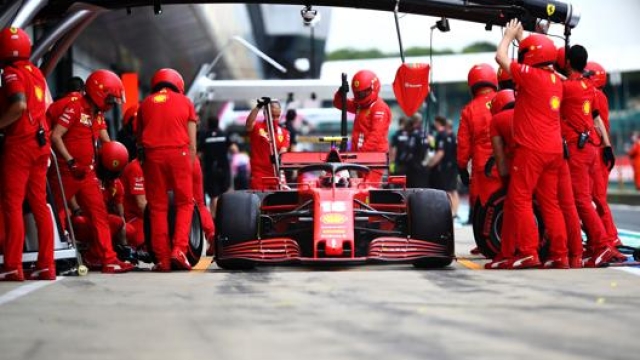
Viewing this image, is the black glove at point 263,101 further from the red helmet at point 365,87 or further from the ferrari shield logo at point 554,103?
the ferrari shield logo at point 554,103

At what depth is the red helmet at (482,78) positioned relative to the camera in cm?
1326

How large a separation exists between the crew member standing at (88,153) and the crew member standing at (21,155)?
96cm

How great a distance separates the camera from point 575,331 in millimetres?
6609

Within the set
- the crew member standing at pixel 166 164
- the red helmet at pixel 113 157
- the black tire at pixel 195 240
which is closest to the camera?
the crew member standing at pixel 166 164

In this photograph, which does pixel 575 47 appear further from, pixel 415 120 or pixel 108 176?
pixel 415 120

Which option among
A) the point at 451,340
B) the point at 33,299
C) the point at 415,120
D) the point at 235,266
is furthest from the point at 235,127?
the point at 451,340

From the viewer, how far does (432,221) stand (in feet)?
35.6

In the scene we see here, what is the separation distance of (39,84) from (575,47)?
454 centimetres

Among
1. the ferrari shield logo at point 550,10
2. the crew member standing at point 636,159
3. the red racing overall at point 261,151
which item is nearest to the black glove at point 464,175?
the ferrari shield logo at point 550,10

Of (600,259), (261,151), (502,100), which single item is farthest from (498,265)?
(261,151)

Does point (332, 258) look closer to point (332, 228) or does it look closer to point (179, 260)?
point (332, 228)

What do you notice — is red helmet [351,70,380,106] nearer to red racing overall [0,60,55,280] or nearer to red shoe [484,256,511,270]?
red shoe [484,256,511,270]

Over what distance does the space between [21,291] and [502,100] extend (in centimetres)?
497

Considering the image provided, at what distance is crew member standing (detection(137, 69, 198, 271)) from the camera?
37.7 ft
